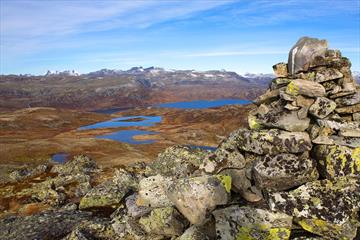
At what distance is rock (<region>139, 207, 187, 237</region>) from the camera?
62.0 ft

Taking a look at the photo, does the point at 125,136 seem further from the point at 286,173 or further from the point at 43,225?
the point at 286,173

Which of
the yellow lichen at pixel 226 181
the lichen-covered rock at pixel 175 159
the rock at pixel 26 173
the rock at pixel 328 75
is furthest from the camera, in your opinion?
the rock at pixel 26 173

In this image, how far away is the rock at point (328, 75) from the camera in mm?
18422

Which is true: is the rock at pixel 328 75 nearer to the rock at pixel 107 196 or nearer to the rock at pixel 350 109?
the rock at pixel 350 109

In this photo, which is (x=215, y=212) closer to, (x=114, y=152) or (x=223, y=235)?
(x=223, y=235)

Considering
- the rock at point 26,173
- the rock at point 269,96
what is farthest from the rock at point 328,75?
the rock at point 26,173

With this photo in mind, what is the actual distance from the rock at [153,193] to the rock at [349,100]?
39.4 feet

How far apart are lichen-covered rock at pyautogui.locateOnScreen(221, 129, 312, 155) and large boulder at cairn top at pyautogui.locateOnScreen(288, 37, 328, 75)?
4.50 meters

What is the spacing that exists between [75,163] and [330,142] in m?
58.9

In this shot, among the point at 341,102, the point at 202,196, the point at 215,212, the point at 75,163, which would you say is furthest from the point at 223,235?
the point at 75,163

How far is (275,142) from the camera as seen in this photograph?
17.6m

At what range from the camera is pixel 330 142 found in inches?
674

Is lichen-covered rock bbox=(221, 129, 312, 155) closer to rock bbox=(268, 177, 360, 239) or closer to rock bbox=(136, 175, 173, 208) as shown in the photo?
rock bbox=(268, 177, 360, 239)

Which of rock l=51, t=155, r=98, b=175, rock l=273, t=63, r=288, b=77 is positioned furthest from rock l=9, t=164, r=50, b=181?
rock l=273, t=63, r=288, b=77
